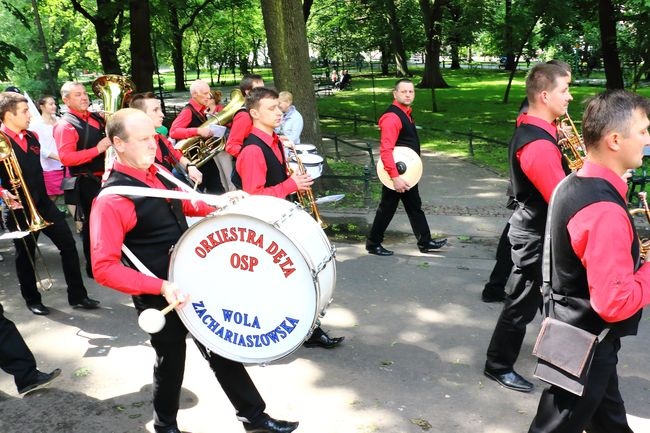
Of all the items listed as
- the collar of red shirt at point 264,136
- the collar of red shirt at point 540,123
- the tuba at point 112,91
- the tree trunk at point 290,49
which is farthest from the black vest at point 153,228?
the tree trunk at point 290,49

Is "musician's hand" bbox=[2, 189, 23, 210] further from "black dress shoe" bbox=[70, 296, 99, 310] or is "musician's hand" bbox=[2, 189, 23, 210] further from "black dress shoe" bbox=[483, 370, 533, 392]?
"black dress shoe" bbox=[483, 370, 533, 392]

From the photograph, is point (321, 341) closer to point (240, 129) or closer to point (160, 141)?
point (160, 141)

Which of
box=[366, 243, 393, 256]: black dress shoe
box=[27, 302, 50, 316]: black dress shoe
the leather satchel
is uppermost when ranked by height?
the leather satchel

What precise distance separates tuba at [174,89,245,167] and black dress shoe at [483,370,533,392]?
14.4 feet

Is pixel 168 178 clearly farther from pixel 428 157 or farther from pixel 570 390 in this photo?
pixel 428 157

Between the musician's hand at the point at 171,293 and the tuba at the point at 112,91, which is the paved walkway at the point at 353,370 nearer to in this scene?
the musician's hand at the point at 171,293

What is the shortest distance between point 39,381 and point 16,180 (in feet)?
6.41

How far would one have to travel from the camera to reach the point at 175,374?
344cm

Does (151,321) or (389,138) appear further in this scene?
(389,138)

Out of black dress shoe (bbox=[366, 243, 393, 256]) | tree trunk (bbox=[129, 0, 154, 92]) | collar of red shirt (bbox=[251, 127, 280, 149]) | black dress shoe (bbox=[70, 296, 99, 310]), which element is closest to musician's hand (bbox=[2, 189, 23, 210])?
black dress shoe (bbox=[70, 296, 99, 310])

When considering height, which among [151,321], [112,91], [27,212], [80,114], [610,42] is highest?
[610,42]

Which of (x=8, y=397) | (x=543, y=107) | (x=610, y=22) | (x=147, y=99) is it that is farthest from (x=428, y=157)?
(x=8, y=397)

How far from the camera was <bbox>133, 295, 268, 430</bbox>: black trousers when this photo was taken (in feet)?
11.0

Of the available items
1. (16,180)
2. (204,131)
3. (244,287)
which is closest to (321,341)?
(244,287)
